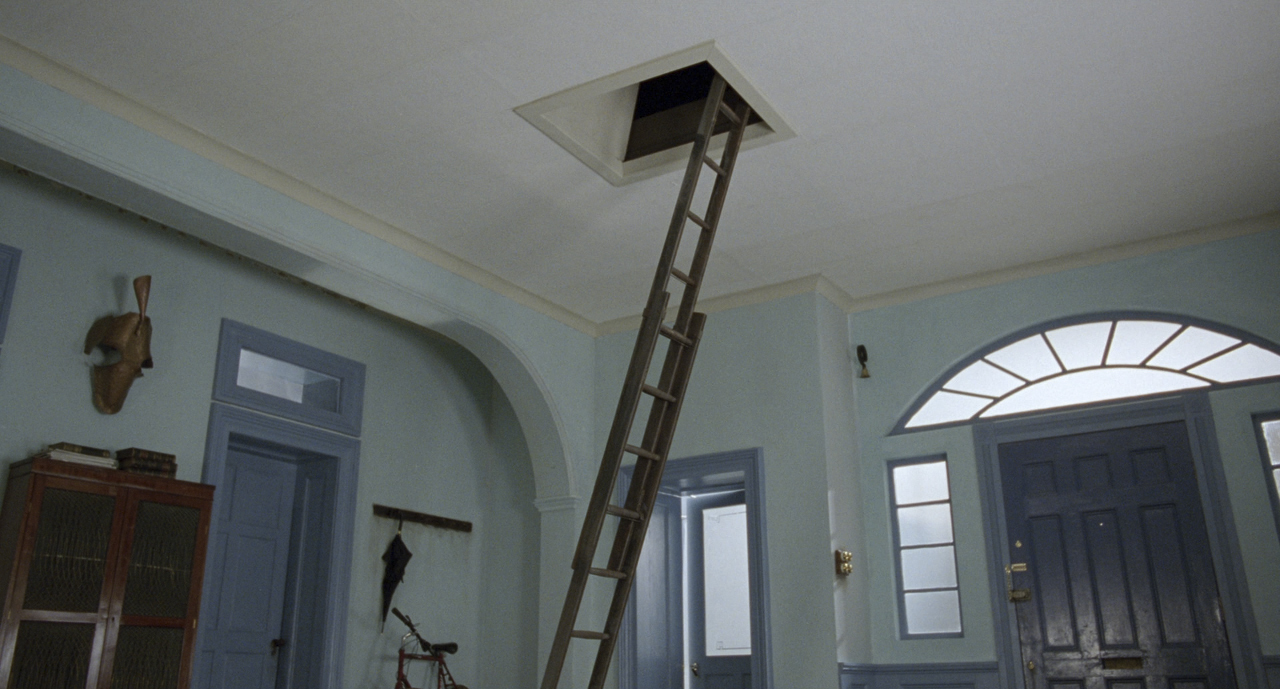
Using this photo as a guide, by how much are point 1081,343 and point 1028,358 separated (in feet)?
1.11

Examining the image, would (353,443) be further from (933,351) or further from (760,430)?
(933,351)

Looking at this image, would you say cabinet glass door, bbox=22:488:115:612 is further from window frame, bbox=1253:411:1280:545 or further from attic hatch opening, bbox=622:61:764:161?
window frame, bbox=1253:411:1280:545

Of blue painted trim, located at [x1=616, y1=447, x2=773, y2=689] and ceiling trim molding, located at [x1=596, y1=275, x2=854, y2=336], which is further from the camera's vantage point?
ceiling trim molding, located at [x1=596, y1=275, x2=854, y2=336]

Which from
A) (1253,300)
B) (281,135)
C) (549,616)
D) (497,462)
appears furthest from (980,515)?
(281,135)

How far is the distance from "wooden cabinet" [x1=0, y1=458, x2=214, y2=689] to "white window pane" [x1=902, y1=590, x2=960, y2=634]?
4338 mm

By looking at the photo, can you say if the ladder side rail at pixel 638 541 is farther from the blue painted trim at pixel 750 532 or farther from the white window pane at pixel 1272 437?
the white window pane at pixel 1272 437

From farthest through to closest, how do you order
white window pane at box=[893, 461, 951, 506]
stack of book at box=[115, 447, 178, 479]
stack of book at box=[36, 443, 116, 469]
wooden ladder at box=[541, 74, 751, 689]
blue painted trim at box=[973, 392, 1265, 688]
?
1. white window pane at box=[893, 461, 951, 506]
2. blue painted trim at box=[973, 392, 1265, 688]
3. stack of book at box=[115, 447, 178, 479]
4. stack of book at box=[36, 443, 116, 469]
5. wooden ladder at box=[541, 74, 751, 689]

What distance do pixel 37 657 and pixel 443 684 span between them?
3.08 metres

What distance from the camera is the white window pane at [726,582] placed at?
7.29 meters

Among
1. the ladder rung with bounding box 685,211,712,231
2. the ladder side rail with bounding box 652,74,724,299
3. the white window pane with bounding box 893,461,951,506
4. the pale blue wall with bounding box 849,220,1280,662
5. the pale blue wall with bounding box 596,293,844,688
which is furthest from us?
the white window pane with bounding box 893,461,951,506

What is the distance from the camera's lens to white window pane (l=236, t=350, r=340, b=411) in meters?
6.26

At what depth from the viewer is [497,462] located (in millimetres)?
7930

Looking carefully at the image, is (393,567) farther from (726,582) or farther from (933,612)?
(933,612)

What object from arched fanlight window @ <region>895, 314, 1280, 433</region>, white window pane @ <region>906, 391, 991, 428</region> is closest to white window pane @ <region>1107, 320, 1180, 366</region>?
arched fanlight window @ <region>895, 314, 1280, 433</region>
